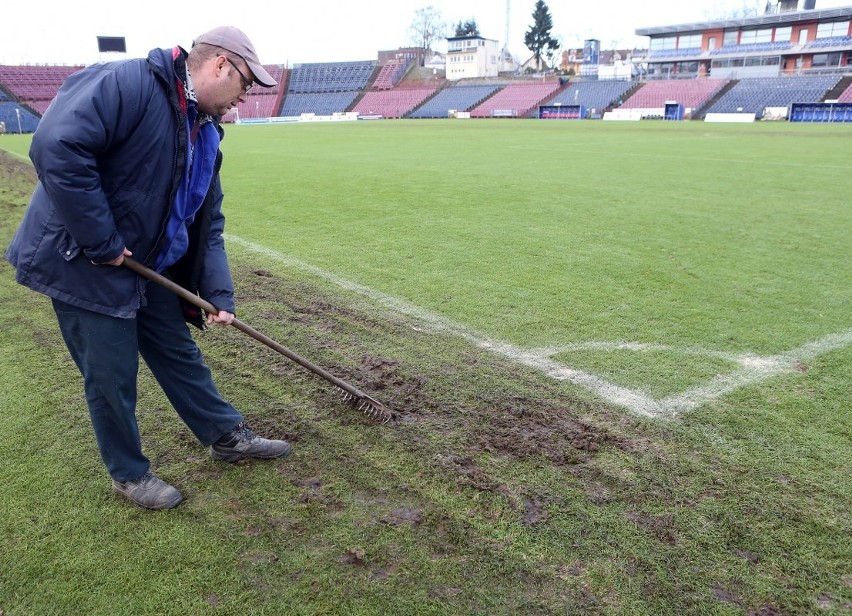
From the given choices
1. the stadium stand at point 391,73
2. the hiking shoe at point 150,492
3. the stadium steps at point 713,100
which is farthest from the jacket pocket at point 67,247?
the stadium stand at point 391,73

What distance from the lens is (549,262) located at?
21.0 ft

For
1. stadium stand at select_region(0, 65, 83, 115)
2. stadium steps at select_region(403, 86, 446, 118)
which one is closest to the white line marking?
stadium steps at select_region(403, 86, 446, 118)

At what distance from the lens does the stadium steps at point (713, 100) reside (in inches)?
1756

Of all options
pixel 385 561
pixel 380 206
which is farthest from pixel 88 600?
pixel 380 206

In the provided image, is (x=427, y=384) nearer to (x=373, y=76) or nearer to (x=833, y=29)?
(x=833, y=29)

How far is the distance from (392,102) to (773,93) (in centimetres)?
3359

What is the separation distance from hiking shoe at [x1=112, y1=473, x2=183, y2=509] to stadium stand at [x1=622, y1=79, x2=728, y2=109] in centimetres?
4995

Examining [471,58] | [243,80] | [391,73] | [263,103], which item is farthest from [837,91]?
[263,103]

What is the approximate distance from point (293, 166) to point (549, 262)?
35.0ft

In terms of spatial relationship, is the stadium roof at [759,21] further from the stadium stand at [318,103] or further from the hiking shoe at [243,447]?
the hiking shoe at [243,447]

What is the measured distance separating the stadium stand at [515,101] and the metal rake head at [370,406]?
52.4 metres

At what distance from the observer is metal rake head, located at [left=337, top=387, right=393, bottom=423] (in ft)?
11.2

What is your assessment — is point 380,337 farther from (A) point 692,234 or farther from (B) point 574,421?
(A) point 692,234

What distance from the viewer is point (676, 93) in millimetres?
48906
